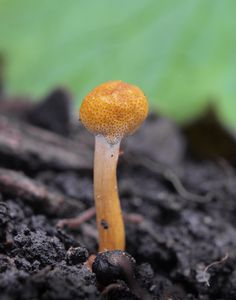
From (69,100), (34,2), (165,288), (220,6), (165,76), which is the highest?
(220,6)

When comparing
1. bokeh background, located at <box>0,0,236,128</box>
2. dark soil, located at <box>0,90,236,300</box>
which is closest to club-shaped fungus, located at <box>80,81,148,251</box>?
dark soil, located at <box>0,90,236,300</box>

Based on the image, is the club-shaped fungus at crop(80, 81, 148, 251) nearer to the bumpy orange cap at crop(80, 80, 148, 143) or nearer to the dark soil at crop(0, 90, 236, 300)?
the bumpy orange cap at crop(80, 80, 148, 143)

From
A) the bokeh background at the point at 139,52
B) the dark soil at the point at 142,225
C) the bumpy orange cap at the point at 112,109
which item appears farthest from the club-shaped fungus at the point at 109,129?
the bokeh background at the point at 139,52

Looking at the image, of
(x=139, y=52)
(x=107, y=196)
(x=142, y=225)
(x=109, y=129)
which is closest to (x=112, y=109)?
(x=109, y=129)

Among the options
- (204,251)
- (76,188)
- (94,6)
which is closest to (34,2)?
(94,6)

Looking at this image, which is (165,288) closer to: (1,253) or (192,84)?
(1,253)

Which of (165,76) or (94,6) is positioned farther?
(94,6)
